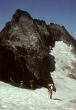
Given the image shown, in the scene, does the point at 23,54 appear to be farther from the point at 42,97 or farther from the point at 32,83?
the point at 42,97

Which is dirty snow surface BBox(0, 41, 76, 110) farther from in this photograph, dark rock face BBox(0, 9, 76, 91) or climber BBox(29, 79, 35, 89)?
dark rock face BBox(0, 9, 76, 91)

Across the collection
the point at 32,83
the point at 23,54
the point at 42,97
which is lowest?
the point at 42,97

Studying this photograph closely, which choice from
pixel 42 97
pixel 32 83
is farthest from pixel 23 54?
pixel 42 97

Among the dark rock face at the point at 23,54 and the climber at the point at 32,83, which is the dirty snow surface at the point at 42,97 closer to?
the climber at the point at 32,83

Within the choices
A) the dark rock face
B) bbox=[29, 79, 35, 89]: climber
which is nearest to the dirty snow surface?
bbox=[29, 79, 35, 89]: climber

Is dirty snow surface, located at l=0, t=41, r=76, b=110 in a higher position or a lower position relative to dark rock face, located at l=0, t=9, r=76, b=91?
lower

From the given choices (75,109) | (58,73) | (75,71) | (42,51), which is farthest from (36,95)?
(75,71)

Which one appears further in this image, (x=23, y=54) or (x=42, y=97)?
(x=23, y=54)

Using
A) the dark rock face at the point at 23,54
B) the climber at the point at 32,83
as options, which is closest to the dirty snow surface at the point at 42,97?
the climber at the point at 32,83

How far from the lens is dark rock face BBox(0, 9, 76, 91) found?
5056 cm

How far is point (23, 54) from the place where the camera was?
5341 centimetres

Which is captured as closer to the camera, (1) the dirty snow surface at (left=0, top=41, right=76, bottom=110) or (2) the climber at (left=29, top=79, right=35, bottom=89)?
(1) the dirty snow surface at (left=0, top=41, right=76, bottom=110)

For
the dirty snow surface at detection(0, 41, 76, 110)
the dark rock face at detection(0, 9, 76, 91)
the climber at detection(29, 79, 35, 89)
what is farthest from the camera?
the dark rock face at detection(0, 9, 76, 91)

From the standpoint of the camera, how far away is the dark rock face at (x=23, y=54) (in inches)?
1991
